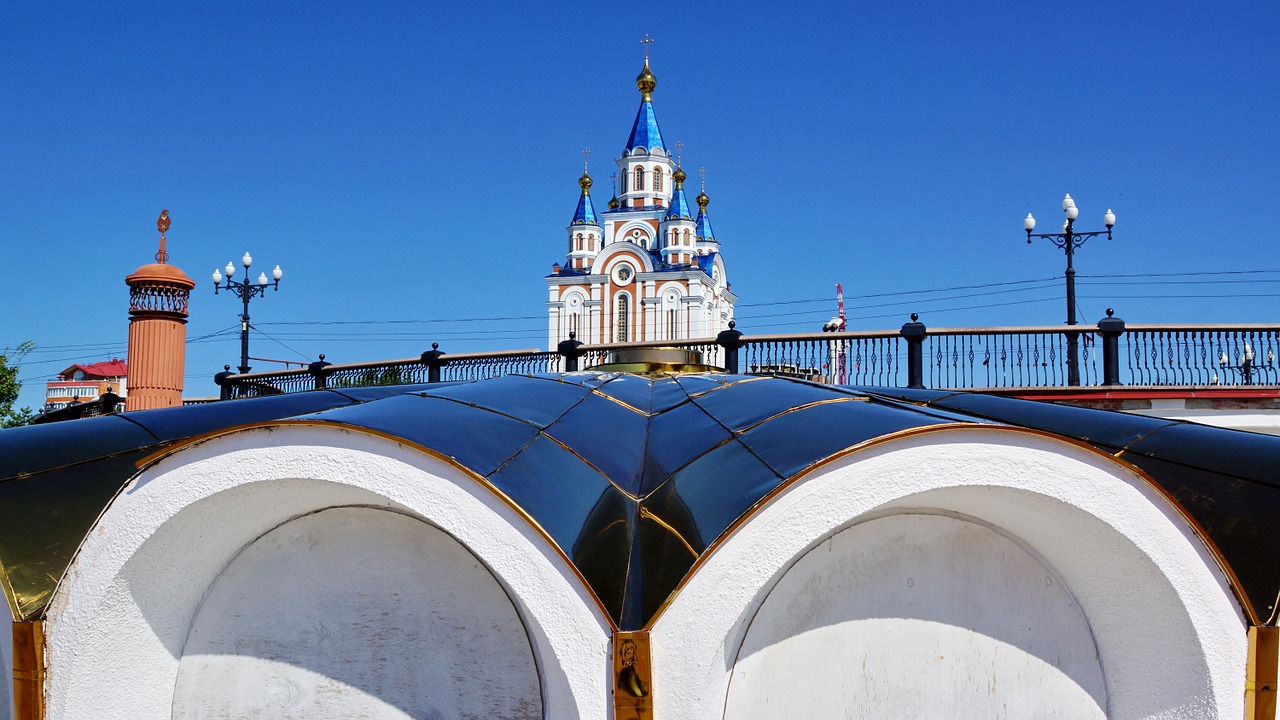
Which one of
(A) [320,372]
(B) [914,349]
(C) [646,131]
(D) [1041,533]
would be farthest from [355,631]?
(C) [646,131]

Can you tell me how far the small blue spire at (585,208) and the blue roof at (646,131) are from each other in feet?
11.6

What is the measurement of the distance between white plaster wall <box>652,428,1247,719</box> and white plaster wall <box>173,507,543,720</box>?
116cm

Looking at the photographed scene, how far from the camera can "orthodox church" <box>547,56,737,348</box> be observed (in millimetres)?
54219

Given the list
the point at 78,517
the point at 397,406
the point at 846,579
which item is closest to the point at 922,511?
the point at 846,579

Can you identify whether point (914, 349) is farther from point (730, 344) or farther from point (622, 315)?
point (622, 315)

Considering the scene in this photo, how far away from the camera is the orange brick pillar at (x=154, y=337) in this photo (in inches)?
529

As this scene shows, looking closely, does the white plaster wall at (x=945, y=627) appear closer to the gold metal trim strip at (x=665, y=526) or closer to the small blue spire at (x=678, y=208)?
the gold metal trim strip at (x=665, y=526)

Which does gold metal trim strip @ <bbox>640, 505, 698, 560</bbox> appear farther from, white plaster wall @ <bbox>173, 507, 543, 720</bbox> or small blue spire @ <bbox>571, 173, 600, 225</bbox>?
small blue spire @ <bbox>571, 173, 600, 225</bbox>

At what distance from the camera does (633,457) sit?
15.8 ft

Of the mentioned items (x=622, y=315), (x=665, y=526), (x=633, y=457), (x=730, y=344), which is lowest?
(x=665, y=526)

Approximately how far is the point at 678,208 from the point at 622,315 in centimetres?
770

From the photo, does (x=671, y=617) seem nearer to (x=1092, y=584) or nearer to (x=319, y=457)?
(x=319, y=457)

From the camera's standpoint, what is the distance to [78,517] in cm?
450

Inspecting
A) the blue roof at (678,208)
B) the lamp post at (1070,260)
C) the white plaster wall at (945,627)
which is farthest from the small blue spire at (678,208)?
the white plaster wall at (945,627)
